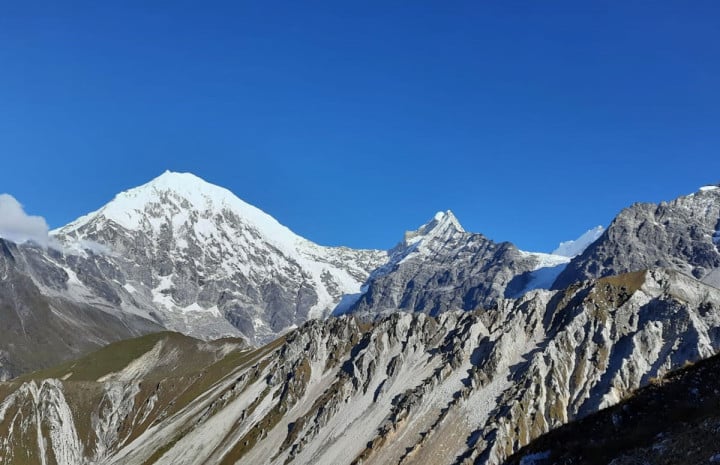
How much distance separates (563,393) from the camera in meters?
163

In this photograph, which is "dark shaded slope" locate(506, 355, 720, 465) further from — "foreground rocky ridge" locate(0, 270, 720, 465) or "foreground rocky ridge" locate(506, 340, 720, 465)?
"foreground rocky ridge" locate(0, 270, 720, 465)

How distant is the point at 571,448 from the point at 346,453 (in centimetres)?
14478

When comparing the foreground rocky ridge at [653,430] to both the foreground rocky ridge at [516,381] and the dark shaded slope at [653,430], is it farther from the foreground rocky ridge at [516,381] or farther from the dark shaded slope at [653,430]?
the foreground rocky ridge at [516,381]

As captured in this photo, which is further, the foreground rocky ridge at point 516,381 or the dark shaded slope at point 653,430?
the foreground rocky ridge at point 516,381

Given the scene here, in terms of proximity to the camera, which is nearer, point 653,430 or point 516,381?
point 653,430

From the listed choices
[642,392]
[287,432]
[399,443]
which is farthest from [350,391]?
[642,392]

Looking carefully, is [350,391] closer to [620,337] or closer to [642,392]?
[620,337]

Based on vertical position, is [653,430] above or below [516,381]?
below

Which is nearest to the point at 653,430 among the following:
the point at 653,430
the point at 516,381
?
the point at 653,430

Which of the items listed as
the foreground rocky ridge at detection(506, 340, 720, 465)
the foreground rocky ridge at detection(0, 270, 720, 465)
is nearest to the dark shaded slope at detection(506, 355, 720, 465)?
the foreground rocky ridge at detection(506, 340, 720, 465)

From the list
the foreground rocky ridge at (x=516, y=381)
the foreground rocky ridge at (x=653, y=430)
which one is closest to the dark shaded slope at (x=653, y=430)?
the foreground rocky ridge at (x=653, y=430)

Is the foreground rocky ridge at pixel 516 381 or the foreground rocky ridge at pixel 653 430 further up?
the foreground rocky ridge at pixel 516 381

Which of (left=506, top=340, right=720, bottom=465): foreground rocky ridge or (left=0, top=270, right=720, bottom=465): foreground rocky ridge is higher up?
(left=0, top=270, right=720, bottom=465): foreground rocky ridge

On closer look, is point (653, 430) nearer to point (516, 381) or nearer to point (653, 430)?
point (653, 430)
